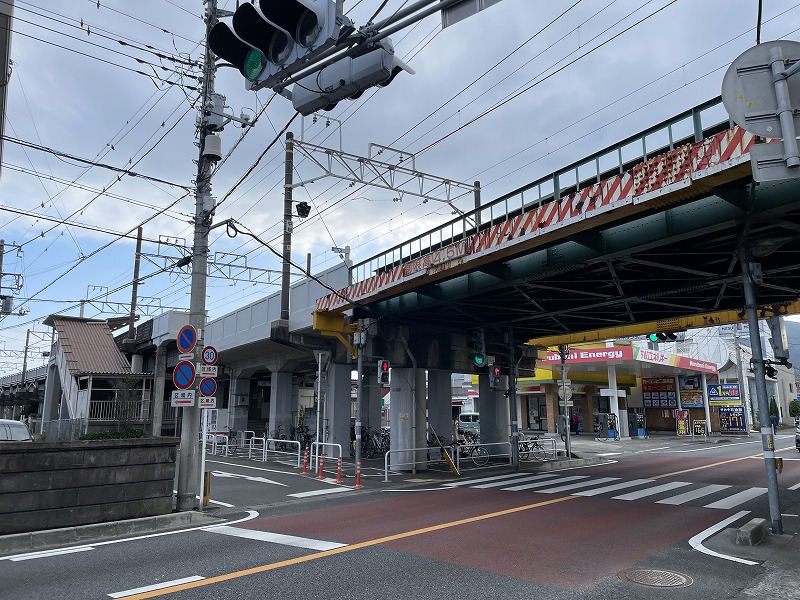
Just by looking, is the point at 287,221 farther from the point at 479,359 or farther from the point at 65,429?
the point at 65,429

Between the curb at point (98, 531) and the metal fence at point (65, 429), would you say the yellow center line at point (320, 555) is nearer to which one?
the curb at point (98, 531)

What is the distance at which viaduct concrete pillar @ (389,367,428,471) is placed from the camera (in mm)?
20341

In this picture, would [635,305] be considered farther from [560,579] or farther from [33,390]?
[33,390]

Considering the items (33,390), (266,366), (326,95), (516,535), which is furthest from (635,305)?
(33,390)

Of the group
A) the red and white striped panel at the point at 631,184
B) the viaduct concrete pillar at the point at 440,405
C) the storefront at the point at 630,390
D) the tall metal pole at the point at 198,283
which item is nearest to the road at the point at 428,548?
the tall metal pole at the point at 198,283

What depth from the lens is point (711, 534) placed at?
30.2 feet

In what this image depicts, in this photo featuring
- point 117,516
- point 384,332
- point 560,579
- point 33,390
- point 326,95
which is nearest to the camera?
point 326,95

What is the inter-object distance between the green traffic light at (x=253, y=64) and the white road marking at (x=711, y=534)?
8.68 metres

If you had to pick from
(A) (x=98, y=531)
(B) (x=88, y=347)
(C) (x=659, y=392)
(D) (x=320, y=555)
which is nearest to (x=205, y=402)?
(A) (x=98, y=531)

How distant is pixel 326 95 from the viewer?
6188mm

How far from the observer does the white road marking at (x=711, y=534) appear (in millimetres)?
7659

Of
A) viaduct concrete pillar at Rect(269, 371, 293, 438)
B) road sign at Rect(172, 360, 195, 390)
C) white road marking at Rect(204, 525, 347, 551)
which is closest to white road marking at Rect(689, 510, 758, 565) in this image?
white road marking at Rect(204, 525, 347, 551)

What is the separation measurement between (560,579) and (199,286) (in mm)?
8842

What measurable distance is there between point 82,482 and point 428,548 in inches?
234
